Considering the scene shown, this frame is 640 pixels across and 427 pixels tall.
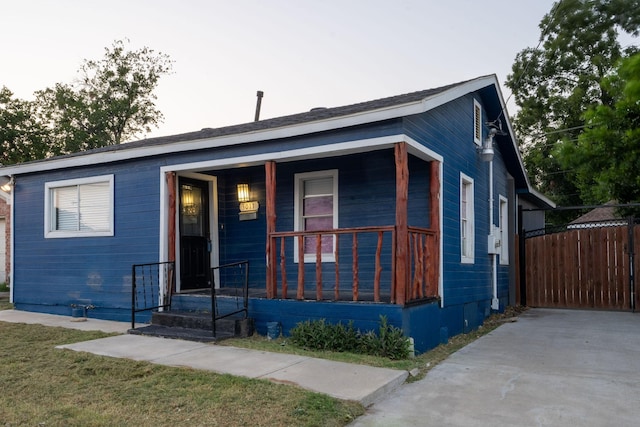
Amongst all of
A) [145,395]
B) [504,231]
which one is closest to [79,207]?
[145,395]

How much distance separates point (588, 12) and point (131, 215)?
79.0ft

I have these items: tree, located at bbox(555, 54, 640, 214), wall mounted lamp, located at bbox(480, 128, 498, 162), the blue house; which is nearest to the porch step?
the blue house

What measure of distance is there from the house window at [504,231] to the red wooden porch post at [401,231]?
5495mm

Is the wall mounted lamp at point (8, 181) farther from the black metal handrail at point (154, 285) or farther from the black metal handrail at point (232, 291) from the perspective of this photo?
the black metal handrail at point (232, 291)

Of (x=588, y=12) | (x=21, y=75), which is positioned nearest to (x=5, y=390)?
(x=21, y=75)

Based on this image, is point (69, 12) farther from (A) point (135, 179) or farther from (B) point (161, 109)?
(B) point (161, 109)

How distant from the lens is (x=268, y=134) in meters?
6.68

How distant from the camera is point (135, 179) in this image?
8070 millimetres

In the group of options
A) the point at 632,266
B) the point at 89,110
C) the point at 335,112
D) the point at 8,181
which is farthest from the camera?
the point at 89,110

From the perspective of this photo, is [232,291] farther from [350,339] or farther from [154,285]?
[350,339]

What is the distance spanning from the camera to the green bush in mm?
5422

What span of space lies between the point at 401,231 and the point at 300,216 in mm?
2617

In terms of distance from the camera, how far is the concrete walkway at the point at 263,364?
4254 millimetres

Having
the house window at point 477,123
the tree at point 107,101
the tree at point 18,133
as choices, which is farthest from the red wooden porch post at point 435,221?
the tree at point 107,101
